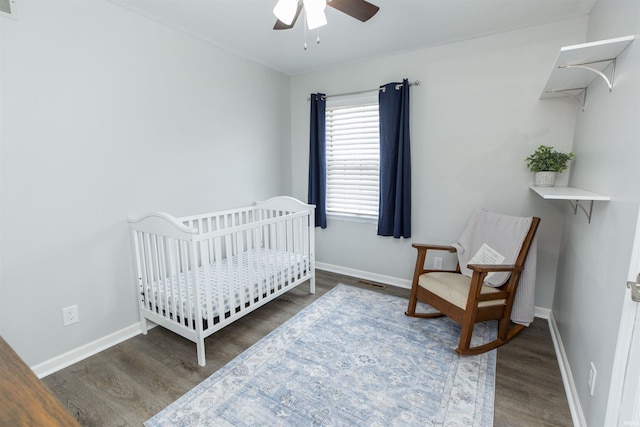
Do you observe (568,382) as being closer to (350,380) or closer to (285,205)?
(350,380)

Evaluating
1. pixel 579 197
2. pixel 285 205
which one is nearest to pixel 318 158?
pixel 285 205

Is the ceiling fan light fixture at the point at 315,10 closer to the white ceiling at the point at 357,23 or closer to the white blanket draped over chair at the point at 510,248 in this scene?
the white ceiling at the point at 357,23

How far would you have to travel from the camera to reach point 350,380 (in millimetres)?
1811

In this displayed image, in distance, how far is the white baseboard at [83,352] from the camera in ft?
6.05

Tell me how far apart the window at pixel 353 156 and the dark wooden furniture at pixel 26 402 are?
9.43 ft

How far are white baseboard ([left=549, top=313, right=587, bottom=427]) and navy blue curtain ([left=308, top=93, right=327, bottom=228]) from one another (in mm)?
2291

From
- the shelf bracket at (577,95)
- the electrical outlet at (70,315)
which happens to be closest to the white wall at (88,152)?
the electrical outlet at (70,315)

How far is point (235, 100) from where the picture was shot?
9.73ft

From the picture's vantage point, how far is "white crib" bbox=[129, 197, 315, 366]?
1932 mm

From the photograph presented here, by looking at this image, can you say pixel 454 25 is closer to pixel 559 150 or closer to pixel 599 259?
pixel 559 150

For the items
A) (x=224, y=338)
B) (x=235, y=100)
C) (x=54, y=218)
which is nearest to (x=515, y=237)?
(x=224, y=338)

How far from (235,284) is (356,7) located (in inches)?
77.8

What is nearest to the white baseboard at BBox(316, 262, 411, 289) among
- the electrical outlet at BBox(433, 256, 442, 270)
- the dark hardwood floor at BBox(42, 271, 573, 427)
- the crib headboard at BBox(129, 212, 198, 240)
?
the electrical outlet at BBox(433, 256, 442, 270)

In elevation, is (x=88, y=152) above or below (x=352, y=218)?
above
